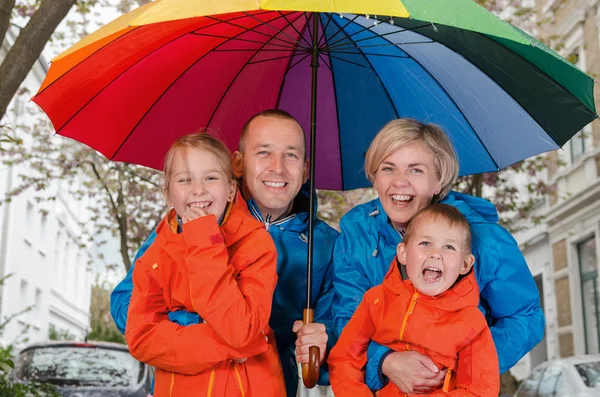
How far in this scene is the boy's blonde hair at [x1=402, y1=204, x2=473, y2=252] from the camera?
3516mm

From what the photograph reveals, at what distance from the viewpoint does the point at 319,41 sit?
465 cm

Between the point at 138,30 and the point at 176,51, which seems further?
the point at 176,51

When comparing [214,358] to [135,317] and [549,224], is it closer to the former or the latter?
[135,317]

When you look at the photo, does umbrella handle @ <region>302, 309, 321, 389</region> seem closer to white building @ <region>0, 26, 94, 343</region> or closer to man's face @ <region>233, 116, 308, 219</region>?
man's face @ <region>233, 116, 308, 219</region>

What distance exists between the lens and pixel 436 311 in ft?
11.3

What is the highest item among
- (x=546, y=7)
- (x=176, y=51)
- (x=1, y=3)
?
(x=546, y=7)

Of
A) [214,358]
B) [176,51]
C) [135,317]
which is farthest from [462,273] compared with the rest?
[176,51]

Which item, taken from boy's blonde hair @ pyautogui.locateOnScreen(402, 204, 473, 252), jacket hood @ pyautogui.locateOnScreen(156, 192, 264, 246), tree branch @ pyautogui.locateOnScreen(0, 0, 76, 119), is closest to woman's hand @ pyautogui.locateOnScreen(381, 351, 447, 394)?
boy's blonde hair @ pyautogui.locateOnScreen(402, 204, 473, 252)

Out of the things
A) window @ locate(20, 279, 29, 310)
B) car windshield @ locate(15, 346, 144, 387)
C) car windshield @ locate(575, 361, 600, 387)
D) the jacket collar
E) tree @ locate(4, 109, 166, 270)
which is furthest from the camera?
window @ locate(20, 279, 29, 310)

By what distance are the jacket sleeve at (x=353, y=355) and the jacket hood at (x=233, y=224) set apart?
0.60 meters

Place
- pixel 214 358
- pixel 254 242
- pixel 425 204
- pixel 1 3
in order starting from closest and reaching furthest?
pixel 214 358, pixel 254 242, pixel 425 204, pixel 1 3

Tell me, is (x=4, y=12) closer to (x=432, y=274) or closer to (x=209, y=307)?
(x=209, y=307)

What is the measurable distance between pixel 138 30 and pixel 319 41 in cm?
108

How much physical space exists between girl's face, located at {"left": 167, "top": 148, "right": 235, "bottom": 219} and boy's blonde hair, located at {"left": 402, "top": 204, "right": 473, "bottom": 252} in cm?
→ 81
